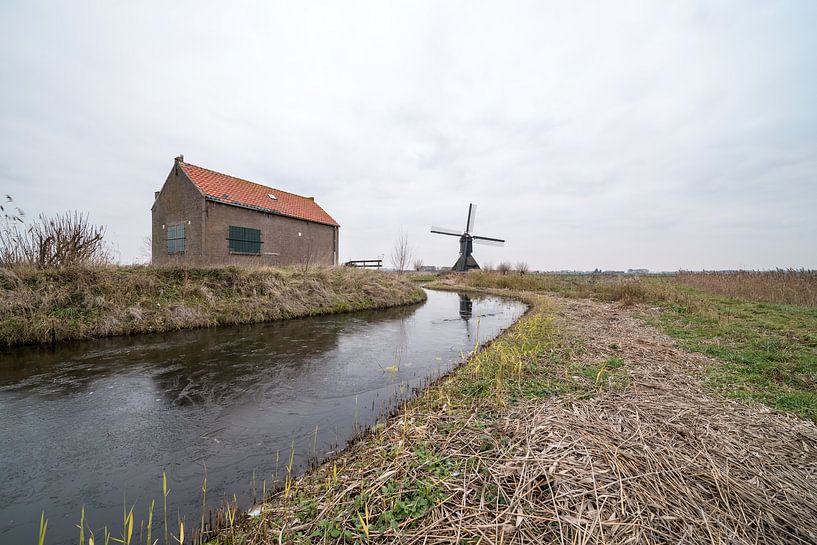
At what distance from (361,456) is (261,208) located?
19.7 m

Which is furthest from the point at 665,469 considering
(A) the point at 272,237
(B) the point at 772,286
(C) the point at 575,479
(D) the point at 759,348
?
(A) the point at 272,237

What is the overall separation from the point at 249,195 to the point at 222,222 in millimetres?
3103

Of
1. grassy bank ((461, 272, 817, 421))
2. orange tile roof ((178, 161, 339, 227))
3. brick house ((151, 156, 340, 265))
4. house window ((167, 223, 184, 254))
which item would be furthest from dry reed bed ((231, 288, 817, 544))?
house window ((167, 223, 184, 254))

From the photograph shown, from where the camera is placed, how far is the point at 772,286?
15883 mm

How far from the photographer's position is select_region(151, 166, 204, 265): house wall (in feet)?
57.9

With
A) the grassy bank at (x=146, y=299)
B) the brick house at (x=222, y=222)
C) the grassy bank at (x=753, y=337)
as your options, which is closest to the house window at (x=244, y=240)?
the brick house at (x=222, y=222)

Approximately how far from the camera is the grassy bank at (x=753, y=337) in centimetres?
434

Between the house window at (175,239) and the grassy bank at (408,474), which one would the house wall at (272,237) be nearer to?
the house window at (175,239)

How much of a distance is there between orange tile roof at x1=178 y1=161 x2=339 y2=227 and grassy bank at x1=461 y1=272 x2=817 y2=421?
2026 cm

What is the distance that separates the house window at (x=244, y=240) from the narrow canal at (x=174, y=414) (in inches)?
414

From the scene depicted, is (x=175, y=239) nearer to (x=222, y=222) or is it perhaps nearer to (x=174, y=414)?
(x=222, y=222)

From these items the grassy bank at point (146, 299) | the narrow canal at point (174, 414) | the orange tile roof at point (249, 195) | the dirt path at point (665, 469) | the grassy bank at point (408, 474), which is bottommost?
the narrow canal at point (174, 414)

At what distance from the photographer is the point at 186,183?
18.1 m

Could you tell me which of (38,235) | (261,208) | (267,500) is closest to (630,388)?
(267,500)
